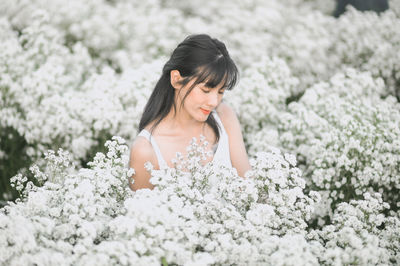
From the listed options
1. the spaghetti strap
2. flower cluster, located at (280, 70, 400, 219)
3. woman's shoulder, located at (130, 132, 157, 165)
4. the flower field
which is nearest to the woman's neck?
the spaghetti strap

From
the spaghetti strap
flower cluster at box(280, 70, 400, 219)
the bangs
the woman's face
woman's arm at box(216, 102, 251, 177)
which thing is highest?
the bangs

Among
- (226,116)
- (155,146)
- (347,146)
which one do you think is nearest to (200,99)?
(155,146)

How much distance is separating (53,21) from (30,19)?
0.56 m

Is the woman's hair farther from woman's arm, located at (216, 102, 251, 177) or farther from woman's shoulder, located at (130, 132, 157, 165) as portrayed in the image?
woman's arm, located at (216, 102, 251, 177)

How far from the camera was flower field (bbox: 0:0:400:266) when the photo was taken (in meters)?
2.62

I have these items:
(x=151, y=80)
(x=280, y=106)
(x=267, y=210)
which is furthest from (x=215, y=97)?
(x=280, y=106)

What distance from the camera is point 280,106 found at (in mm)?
6012

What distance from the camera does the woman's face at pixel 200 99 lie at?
3514 mm

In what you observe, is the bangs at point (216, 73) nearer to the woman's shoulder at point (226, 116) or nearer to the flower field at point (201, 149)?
the flower field at point (201, 149)

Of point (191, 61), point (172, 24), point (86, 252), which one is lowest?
point (86, 252)

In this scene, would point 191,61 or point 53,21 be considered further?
point 53,21

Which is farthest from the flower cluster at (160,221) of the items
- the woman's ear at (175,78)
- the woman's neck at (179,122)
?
the woman's ear at (175,78)

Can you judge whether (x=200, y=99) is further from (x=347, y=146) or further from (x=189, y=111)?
(x=347, y=146)

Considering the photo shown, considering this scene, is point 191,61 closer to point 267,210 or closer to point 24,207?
point 267,210
